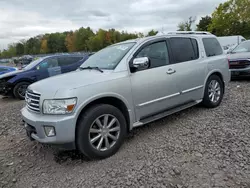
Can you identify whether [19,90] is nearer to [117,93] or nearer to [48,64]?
[48,64]

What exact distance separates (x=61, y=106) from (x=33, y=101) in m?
0.56

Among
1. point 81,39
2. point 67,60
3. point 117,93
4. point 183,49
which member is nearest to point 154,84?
point 117,93

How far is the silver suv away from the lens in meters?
2.71

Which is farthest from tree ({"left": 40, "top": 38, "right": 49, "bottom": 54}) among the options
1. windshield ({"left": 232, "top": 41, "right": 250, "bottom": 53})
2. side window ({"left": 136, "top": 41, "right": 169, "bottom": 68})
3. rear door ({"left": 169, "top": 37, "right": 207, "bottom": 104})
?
side window ({"left": 136, "top": 41, "right": 169, "bottom": 68})

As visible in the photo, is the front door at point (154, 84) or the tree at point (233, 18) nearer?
the front door at point (154, 84)

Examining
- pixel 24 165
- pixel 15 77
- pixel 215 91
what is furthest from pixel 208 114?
pixel 15 77

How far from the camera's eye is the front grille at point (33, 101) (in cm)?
285

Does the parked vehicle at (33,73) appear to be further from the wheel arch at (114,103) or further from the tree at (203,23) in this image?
the tree at (203,23)

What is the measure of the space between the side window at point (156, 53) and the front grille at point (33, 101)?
1730mm

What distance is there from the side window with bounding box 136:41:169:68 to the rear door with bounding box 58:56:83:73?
595cm

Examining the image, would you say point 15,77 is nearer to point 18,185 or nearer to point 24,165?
point 24,165

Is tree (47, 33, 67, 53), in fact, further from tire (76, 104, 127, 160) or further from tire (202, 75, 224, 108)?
tire (76, 104, 127, 160)

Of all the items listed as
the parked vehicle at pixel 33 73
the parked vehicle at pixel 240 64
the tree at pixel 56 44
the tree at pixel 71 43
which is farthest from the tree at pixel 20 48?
the parked vehicle at pixel 240 64

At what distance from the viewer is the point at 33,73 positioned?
8.12 meters
